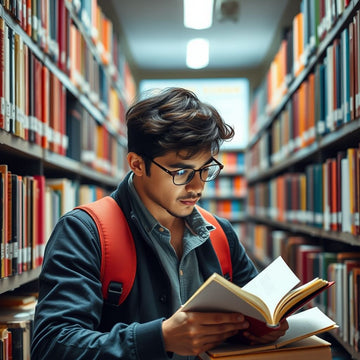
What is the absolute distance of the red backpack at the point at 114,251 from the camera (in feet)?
4.01

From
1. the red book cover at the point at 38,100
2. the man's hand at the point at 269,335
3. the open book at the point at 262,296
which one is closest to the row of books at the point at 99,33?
the red book cover at the point at 38,100

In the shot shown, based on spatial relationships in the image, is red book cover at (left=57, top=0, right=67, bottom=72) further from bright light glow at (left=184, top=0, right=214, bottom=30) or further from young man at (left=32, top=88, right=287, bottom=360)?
bright light glow at (left=184, top=0, right=214, bottom=30)

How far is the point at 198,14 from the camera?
4.76m

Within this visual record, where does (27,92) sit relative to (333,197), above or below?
above

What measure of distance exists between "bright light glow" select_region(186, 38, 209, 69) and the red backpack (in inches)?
189

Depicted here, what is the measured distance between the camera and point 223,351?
1.08m

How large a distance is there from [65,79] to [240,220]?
4.65 m

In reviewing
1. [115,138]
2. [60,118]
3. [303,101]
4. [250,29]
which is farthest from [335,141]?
[250,29]

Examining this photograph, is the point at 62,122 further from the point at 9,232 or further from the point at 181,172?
the point at 181,172

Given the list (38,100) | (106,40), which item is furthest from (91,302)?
(106,40)

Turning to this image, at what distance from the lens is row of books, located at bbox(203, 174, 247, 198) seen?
6.78 m

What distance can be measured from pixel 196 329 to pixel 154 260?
0.32m


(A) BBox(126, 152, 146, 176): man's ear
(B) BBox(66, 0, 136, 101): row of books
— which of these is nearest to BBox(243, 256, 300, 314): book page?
(A) BBox(126, 152, 146, 176): man's ear

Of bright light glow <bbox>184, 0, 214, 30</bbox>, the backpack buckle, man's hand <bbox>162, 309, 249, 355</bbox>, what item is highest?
bright light glow <bbox>184, 0, 214, 30</bbox>
